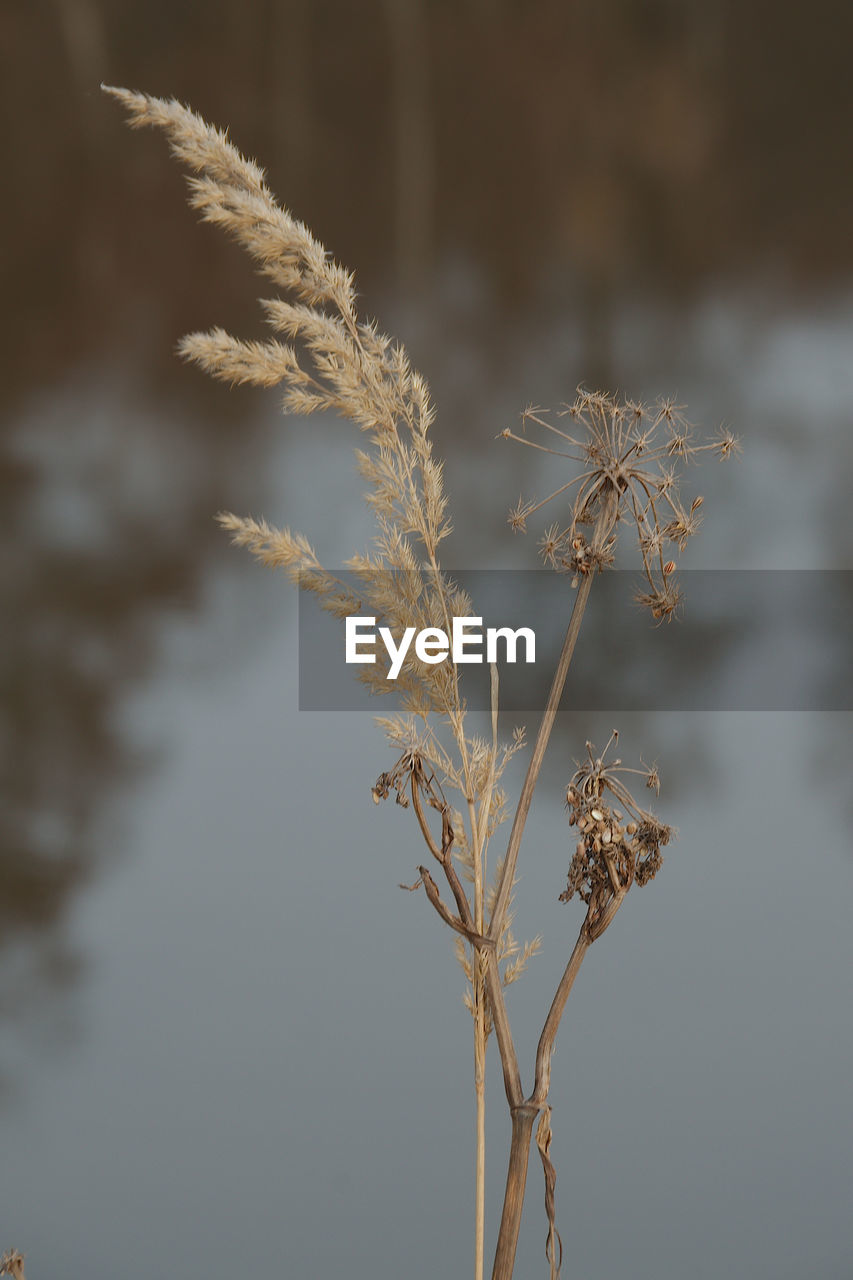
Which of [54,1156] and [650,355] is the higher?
A: [650,355]

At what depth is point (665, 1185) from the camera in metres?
1.72

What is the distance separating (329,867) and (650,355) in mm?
869

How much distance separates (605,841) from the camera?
1121mm

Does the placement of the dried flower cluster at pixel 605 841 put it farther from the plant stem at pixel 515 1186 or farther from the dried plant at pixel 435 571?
the plant stem at pixel 515 1186

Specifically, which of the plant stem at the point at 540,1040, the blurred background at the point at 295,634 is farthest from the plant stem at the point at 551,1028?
the blurred background at the point at 295,634

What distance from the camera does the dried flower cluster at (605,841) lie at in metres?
1.13

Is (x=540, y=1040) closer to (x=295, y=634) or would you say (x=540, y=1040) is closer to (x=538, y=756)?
(x=538, y=756)

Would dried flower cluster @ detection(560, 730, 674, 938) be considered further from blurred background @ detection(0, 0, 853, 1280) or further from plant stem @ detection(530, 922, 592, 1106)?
blurred background @ detection(0, 0, 853, 1280)

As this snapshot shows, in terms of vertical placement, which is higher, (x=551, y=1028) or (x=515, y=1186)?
(x=551, y=1028)

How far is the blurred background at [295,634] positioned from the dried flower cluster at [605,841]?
23.3 inches

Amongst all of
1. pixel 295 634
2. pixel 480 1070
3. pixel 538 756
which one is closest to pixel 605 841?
pixel 538 756

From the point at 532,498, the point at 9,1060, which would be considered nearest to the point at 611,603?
the point at 532,498

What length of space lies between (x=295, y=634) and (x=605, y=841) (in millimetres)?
801

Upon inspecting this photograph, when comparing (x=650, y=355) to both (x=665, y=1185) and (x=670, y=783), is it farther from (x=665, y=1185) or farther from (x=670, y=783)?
(x=665, y=1185)
